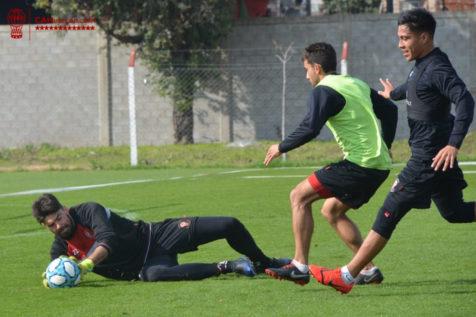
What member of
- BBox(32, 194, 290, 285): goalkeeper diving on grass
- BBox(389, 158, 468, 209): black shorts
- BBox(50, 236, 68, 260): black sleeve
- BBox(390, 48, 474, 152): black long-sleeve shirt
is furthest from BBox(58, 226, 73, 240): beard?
BBox(390, 48, 474, 152): black long-sleeve shirt

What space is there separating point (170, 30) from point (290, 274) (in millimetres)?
18165

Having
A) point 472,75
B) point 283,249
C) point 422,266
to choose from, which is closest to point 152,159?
point 472,75

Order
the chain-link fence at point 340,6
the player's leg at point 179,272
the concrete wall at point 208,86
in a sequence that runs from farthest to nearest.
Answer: the chain-link fence at point 340,6
the concrete wall at point 208,86
the player's leg at point 179,272

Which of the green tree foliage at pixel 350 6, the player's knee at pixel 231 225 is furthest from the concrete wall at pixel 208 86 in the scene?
the player's knee at pixel 231 225

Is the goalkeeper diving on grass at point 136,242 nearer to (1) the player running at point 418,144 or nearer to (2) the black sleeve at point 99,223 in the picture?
(2) the black sleeve at point 99,223

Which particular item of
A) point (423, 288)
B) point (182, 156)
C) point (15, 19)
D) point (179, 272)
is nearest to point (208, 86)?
point (182, 156)

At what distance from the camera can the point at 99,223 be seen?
9.03 metres

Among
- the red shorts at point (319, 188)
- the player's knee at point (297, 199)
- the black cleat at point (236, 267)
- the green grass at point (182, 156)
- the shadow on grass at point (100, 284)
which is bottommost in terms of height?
the green grass at point (182, 156)

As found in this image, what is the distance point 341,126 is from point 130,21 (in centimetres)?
1828

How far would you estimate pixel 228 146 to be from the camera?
85.1 feet

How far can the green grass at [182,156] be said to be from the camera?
23731mm

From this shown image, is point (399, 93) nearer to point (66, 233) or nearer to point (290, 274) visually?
point (290, 274)

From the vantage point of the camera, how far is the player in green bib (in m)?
8.61

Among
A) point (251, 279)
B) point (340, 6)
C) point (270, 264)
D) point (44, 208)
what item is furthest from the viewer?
point (340, 6)
